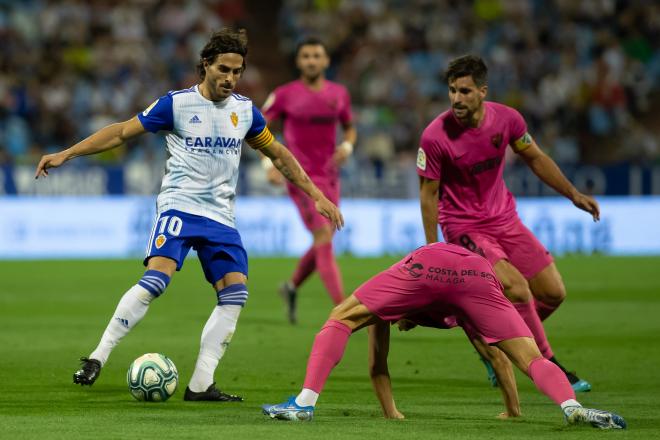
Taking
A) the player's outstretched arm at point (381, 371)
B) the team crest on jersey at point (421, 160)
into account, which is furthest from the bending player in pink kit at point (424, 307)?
the team crest on jersey at point (421, 160)

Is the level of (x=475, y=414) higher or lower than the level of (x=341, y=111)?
lower

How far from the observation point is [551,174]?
8.52 metres

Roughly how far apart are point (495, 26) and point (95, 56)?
841cm

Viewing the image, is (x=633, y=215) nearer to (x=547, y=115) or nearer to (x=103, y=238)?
(x=547, y=115)

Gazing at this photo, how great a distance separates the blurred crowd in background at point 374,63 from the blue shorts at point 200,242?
14.3 meters

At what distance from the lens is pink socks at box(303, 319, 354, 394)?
6402 millimetres

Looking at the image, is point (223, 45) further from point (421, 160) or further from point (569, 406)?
point (569, 406)

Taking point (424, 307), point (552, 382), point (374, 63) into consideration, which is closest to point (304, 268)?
point (424, 307)

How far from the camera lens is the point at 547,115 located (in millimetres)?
24906

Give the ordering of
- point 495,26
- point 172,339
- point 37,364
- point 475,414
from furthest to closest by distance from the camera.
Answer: point 495,26
point 172,339
point 37,364
point 475,414

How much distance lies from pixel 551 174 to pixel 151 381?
3067 millimetres

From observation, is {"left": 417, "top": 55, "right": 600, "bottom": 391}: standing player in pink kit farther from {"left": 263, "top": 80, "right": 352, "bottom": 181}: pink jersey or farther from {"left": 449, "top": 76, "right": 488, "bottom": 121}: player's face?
{"left": 263, "top": 80, "right": 352, "bottom": 181}: pink jersey

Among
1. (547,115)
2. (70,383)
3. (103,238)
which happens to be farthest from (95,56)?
(70,383)

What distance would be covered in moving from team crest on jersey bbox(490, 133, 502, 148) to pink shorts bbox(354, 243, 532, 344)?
6.49ft
